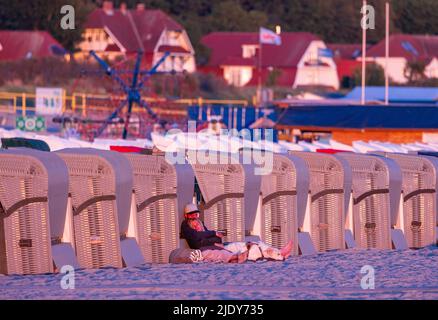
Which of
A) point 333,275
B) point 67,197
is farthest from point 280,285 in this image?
point 67,197

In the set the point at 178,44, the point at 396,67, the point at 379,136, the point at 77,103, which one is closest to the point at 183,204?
the point at 379,136

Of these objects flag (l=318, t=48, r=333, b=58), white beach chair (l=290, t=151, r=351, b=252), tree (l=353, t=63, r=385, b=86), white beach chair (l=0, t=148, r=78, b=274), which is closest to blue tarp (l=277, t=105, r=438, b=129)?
white beach chair (l=290, t=151, r=351, b=252)

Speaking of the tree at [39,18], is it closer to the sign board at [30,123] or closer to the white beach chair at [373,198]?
the sign board at [30,123]

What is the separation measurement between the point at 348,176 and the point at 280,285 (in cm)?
387

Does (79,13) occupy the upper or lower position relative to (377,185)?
upper

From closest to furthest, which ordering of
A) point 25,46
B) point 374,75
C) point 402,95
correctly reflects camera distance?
point 402,95
point 25,46
point 374,75

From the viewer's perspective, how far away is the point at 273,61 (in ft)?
285

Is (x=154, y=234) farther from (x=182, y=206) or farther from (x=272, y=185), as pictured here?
(x=272, y=185)

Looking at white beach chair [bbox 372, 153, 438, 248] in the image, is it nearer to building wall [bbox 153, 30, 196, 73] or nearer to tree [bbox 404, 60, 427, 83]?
tree [bbox 404, 60, 427, 83]

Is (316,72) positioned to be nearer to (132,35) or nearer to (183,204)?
(132,35)

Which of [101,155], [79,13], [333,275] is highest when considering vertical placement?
[79,13]

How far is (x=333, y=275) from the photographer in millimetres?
12383

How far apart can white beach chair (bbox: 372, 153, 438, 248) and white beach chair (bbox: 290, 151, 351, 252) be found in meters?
1.21

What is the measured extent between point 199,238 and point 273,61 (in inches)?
2899
